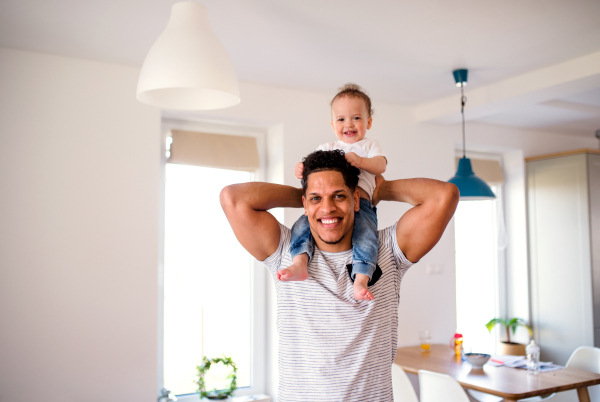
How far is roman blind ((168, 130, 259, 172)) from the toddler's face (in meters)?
1.73

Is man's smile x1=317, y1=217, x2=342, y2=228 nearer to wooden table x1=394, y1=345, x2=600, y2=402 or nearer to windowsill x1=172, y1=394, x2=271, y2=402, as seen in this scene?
wooden table x1=394, y1=345, x2=600, y2=402

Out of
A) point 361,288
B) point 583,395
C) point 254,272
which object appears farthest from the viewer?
point 254,272

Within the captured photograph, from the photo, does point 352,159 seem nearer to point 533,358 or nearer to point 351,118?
point 351,118

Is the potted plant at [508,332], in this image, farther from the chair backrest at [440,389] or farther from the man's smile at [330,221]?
the man's smile at [330,221]

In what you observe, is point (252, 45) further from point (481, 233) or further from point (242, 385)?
point (481, 233)

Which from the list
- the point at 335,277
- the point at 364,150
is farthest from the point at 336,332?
the point at 364,150

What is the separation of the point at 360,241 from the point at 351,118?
1.98 feet

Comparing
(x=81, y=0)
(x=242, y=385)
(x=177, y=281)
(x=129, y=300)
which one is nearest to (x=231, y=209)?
(x=81, y=0)

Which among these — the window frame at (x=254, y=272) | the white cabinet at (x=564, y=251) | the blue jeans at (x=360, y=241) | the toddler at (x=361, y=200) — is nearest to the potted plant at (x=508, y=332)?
the white cabinet at (x=564, y=251)

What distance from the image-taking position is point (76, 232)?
289 cm

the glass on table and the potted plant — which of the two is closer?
the glass on table

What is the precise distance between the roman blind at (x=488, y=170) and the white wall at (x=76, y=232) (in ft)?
9.84

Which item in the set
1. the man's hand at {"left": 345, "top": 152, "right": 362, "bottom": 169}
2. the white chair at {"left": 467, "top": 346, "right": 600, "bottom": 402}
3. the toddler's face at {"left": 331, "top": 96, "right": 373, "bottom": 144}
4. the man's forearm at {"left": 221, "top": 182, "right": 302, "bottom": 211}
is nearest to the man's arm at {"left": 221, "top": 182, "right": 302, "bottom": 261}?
the man's forearm at {"left": 221, "top": 182, "right": 302, "bottom": 211}

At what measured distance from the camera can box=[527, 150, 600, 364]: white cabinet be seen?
4.21 m
